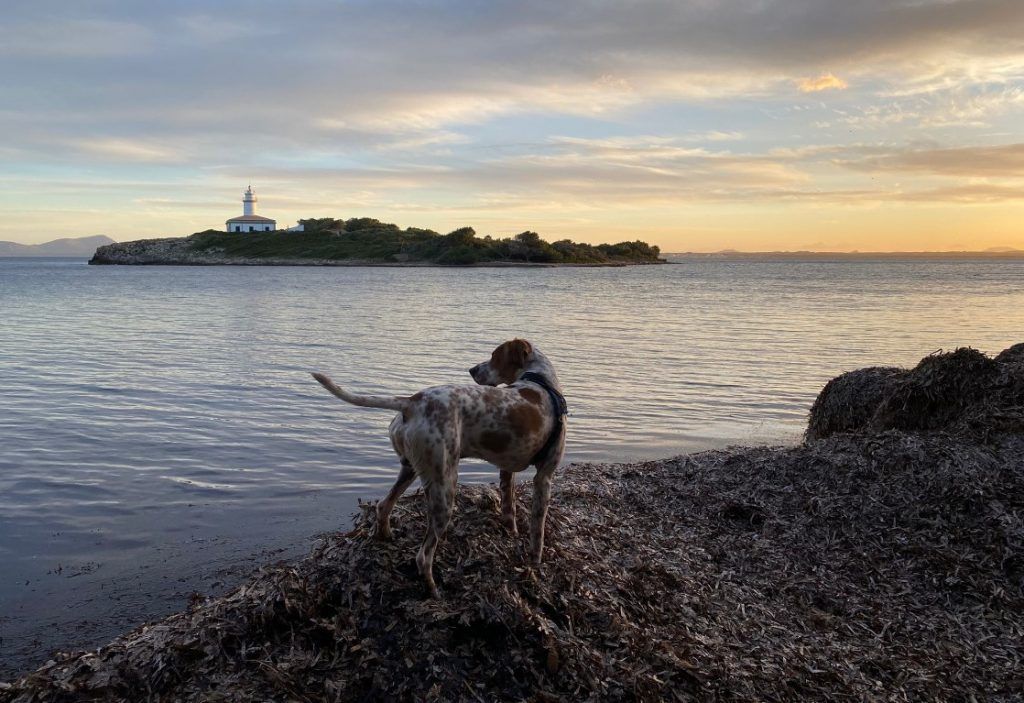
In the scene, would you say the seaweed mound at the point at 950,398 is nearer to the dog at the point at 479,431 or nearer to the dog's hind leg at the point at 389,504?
the dog at the point at 479,431

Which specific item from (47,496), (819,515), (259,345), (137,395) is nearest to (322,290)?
(259,345)

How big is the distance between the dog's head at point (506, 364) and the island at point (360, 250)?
11430 centimetres

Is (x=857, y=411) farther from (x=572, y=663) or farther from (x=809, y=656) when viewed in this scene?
(x=572, y=663)

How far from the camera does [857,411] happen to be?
35.4 ft

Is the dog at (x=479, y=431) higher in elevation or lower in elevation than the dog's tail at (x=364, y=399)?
lower

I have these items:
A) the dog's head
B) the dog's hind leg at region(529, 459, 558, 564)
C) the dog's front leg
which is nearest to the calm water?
the dog's front leg

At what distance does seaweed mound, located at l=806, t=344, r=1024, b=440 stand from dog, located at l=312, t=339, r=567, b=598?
6.19m

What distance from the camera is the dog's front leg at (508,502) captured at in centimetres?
549

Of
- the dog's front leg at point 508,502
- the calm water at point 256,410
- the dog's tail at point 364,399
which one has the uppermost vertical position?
the dog's tail at point 364,399

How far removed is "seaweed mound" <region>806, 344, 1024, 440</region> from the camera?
8914 mm

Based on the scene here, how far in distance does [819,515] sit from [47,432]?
11.4 m

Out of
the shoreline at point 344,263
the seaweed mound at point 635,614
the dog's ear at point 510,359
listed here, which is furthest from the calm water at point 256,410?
the shoreline at point 344,263

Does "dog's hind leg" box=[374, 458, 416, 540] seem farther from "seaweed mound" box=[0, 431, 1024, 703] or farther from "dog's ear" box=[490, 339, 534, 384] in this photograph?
"dog's ear" box=[490, 339, 534, 384]

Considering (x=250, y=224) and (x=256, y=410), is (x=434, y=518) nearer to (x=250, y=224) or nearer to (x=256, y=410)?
(x=256, y=410)
